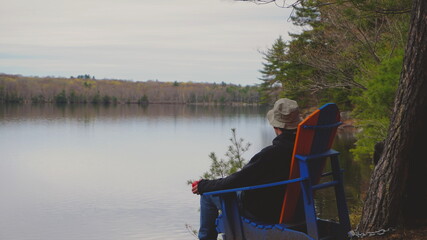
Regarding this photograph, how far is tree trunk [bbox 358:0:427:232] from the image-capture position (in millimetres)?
4359

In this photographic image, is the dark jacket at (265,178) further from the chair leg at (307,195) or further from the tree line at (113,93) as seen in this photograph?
the tree line at (113,93)

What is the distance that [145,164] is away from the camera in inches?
1019

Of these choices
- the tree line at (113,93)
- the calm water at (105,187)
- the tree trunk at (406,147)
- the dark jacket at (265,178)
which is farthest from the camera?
the tree line at (113,93)

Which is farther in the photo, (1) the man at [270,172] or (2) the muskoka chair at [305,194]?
(1) the man at [270,172]

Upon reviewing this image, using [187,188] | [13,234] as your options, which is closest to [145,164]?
[187,188]

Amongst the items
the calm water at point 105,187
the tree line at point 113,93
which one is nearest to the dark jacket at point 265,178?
the calm water at point 105,187

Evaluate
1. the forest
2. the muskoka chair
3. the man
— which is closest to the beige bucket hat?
the man

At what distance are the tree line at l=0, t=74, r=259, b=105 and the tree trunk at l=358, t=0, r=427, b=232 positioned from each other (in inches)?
4562

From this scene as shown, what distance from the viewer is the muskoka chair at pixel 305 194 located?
363cm

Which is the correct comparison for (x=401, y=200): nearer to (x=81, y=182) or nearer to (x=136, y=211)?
(x=136, y=211)

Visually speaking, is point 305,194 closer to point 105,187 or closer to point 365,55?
point 365,55

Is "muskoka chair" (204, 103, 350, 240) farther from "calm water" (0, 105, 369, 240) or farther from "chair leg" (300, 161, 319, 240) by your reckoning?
"calm water" (0, 105, 369, 240)

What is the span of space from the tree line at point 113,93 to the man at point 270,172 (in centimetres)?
11642

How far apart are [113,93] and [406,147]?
137228 millimetres
